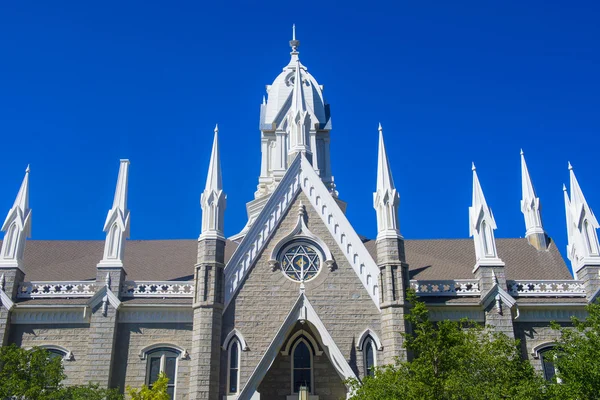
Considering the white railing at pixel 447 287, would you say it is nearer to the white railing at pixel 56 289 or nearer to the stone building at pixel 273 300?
the stone building at pixel 273 300

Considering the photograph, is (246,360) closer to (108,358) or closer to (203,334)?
(203,334)

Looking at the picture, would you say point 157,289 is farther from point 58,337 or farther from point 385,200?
point 385,200

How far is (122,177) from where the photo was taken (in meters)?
26.6

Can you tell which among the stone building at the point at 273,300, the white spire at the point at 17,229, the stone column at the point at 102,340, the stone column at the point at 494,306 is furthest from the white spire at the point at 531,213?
the white spire at the point at 17,229

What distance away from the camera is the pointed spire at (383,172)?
26.1 metres

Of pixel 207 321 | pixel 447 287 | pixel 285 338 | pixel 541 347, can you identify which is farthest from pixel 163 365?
pixel 541 347

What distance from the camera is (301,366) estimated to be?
24688 mm

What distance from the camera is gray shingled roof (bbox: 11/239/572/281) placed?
27.4m

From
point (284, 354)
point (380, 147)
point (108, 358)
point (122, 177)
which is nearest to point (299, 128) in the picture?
point (380, 147)

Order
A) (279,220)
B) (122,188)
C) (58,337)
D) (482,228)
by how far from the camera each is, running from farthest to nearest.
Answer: (122,188) < (482,228) < (279,220) < (58,337)

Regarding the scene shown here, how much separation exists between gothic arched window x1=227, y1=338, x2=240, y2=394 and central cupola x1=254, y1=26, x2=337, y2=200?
12377 mm

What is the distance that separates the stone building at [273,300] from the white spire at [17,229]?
43mm

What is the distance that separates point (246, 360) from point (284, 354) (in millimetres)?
2252

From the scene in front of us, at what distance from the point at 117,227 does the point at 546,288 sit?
53.9ft
